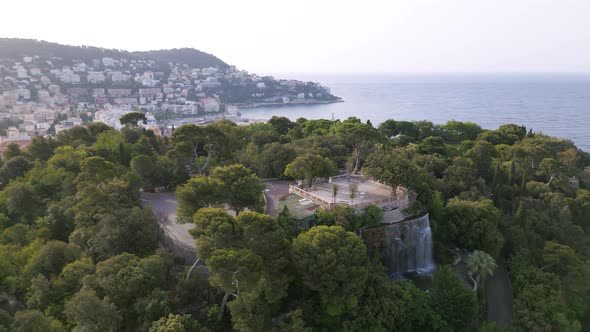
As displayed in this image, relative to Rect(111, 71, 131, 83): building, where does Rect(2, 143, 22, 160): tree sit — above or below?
below

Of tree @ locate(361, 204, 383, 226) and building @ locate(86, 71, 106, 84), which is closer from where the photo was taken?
tree @ locate(361, 204, 383, 226)

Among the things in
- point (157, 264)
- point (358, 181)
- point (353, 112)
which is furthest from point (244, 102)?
point (157, 264)

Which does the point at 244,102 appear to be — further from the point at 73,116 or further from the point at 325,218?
the point at 325,218

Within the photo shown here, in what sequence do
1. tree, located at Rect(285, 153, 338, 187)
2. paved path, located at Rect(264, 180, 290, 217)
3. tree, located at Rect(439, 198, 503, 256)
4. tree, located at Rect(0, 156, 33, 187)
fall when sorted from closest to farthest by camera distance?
paved path, located at Rect(264, 180, 290, 217), tree, located at Rect(439, 198, 503, 256), tree, located at Rect(285, 153, 338, 187), tree, located at Rect(0, 156, 33, 187)

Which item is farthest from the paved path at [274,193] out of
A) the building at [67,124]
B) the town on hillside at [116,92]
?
the building at [67,124]

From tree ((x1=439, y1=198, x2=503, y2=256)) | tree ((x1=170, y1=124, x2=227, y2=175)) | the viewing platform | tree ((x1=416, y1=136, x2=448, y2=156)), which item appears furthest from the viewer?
tree ((x1=416, y1=136, x2=448, y2=156))

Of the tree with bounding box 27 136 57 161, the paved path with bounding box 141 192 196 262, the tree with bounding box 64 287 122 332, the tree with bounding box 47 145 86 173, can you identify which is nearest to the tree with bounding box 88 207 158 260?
the paved path with bounding box 141 192 196 262

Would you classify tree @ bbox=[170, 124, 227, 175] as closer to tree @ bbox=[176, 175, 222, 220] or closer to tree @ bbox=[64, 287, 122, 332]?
tree @ bbox=[176, 175, 222, 220]

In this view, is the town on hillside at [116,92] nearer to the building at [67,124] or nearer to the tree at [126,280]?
the building at [67,124]
